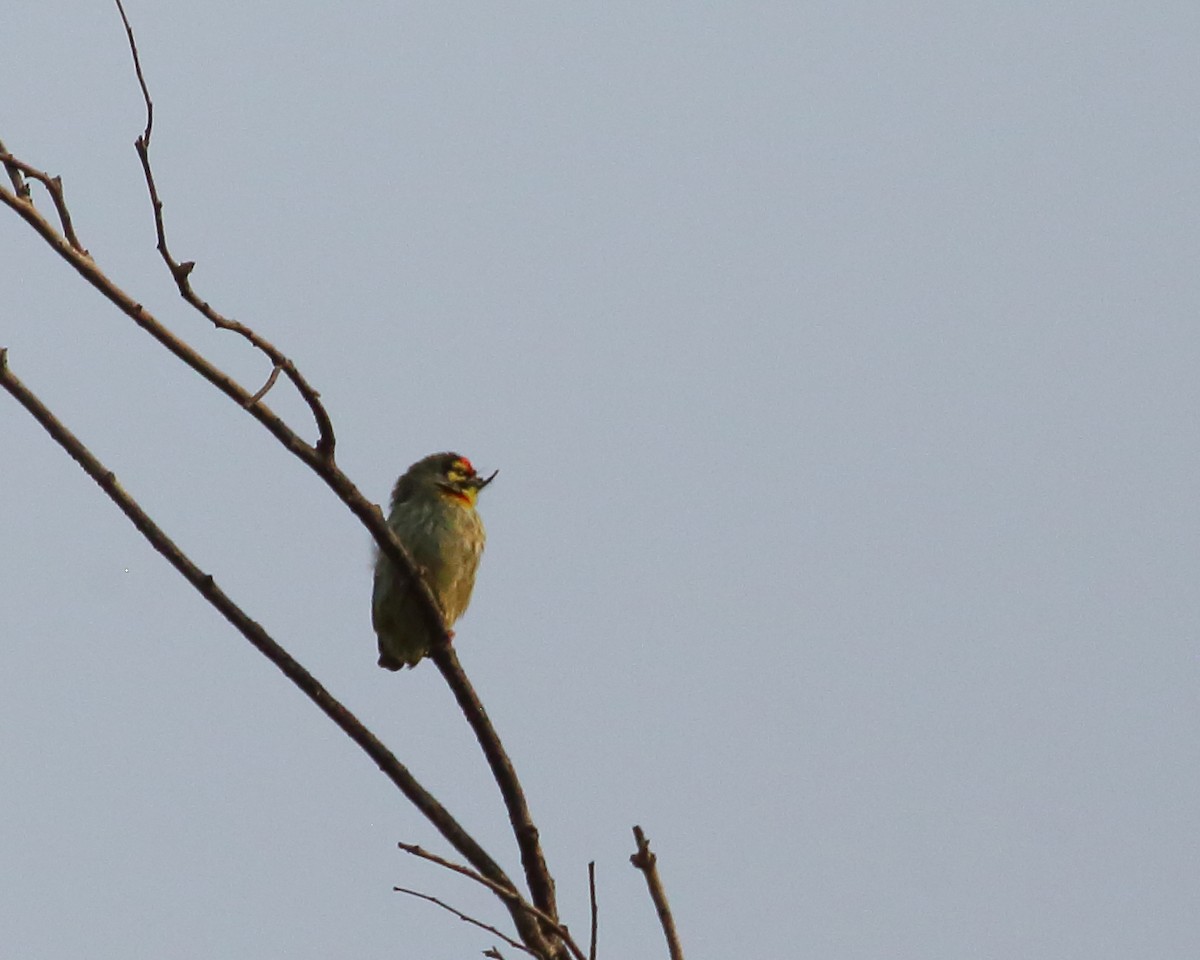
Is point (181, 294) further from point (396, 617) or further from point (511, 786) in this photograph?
point (396, 617)

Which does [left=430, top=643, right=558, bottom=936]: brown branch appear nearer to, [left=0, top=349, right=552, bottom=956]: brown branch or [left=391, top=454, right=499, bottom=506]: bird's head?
[left=0, top=349, right=552, bottom=956]: brown branch

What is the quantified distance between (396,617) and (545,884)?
2.79 meters

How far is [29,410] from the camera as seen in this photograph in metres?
4.35

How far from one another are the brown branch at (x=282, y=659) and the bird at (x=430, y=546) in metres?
2.65

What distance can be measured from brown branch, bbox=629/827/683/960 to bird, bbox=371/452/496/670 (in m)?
3.68

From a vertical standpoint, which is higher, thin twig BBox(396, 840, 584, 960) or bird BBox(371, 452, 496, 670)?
bird BBox(371, 452, 496, 670)

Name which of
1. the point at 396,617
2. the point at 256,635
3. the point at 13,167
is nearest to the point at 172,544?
the point at 256,635

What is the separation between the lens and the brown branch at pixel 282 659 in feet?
14.4

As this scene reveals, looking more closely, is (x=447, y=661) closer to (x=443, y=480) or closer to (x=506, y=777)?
(x=506, y=777)

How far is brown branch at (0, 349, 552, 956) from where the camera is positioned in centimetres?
439

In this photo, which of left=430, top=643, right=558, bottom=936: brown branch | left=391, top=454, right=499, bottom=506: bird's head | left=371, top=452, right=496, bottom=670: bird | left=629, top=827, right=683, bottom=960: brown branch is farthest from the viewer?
left=391, top=454, right=499, bottom=506: bird's head

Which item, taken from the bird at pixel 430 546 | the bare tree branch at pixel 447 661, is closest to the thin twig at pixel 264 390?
the bare tree branch at pixel 447 661

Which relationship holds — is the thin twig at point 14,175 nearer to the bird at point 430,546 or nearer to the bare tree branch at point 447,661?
the bare tree branch at point 447,661

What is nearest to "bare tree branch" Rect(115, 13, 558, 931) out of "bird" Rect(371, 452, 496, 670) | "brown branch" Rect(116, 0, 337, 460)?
"brown branch" Rect(116, 0, 337, 460)
